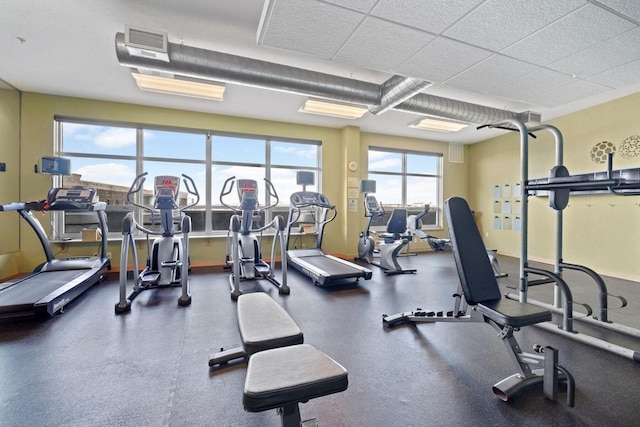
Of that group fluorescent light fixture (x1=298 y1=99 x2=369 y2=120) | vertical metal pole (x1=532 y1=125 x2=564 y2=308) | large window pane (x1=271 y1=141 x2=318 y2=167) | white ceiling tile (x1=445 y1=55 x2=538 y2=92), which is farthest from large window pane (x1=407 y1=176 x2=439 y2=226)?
vertical metal pole (x1=532 y1=125 x2=564 y2=308)

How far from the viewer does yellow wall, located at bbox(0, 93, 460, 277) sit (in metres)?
4.85

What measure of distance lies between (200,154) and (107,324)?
3822 millimetres

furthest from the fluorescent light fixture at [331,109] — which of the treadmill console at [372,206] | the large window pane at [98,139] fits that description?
the large window pane at [98,139]

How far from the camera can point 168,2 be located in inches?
106

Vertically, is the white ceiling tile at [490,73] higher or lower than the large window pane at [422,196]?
higher

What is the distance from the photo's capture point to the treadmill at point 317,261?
441 cm

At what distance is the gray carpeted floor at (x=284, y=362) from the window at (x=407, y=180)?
4414 millimetres

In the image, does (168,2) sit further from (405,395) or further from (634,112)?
(634,112)

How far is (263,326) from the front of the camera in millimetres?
1358

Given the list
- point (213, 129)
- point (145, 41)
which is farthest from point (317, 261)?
point (145, 41)

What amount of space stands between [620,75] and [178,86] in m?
6.11

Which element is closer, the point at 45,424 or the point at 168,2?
the point at 45,424

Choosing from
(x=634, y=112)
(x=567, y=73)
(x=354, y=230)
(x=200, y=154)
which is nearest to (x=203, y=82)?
(x=200, y=154)

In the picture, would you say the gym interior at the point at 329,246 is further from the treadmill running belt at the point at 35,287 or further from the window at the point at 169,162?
the treadmill running belt at the point at 35,287
